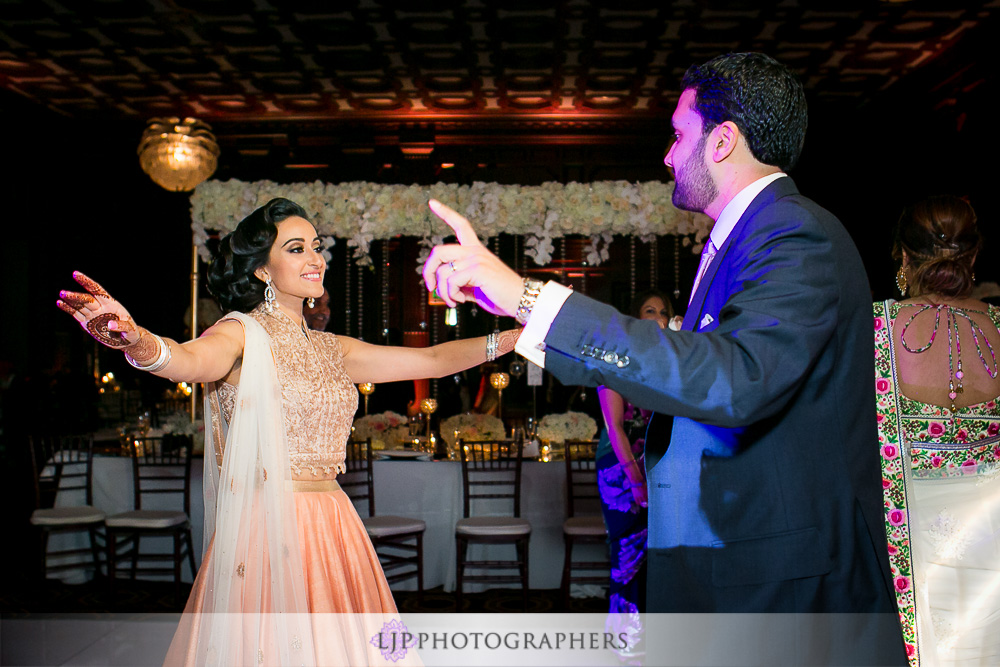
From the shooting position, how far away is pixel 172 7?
21.8 ft

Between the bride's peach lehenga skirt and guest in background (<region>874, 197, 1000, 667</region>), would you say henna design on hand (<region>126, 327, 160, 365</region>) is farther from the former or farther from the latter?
guest in background (<region>874, 197, 1000, 667</region>)

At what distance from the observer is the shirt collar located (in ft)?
4.22

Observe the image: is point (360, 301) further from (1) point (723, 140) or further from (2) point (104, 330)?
(1) point (723, 140)

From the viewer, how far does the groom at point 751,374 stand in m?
1.04

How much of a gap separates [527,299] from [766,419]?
0.41m

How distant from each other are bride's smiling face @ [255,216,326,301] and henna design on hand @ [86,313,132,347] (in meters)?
0.71

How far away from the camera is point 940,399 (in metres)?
2.38

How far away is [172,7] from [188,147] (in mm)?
1231

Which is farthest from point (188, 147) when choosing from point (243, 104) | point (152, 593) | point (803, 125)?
point (803, 125)

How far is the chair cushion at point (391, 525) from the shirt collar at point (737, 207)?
345cm

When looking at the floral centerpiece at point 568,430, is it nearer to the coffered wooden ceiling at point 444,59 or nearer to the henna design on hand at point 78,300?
the coffered wooden ceiling at point 444,59

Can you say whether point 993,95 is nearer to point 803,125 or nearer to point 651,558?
point 803,125

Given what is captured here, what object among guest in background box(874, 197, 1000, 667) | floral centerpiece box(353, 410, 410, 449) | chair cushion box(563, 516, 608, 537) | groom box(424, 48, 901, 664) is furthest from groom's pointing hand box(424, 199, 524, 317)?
floral centerpiece box(353, 410, 410, 449)

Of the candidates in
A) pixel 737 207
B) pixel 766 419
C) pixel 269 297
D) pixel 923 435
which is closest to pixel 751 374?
pixel 766 419
